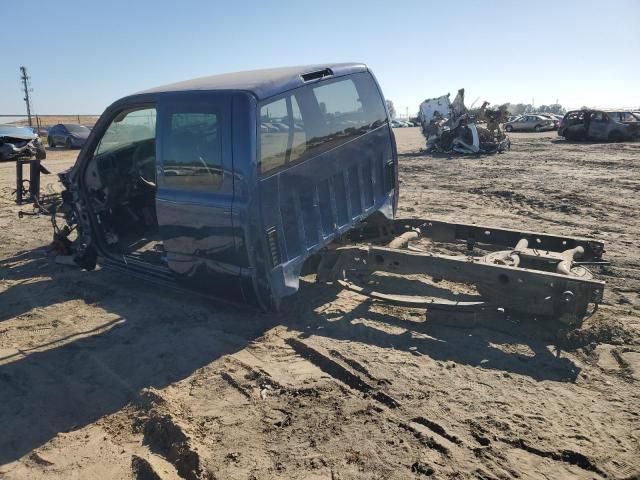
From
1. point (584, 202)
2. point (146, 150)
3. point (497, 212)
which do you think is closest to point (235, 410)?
point (146, 150)

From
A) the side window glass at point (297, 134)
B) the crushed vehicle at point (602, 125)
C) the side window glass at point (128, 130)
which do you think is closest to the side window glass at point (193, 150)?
the side window glass at point (297, 134)

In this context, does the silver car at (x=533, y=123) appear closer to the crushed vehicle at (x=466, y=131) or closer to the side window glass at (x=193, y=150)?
the crushed vehicle at (x=466, y=131)

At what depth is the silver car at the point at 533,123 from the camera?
120ft

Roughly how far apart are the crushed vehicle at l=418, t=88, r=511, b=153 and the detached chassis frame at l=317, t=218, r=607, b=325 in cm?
1535

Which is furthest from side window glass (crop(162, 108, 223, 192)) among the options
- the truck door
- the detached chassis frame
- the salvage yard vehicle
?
the salvage yard vehicle

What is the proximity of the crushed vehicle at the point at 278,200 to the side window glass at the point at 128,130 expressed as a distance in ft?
0.07

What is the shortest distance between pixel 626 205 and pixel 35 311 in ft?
31.2

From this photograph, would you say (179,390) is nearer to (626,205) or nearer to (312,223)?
(312,223)

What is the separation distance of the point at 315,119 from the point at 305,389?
2.26 m

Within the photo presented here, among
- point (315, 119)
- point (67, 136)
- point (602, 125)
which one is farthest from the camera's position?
point (67, 136)

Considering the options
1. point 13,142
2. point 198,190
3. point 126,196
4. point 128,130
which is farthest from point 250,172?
point 13,142

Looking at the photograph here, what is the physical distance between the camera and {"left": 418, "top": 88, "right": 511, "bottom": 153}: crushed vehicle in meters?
19.5

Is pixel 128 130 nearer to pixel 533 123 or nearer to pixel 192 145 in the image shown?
pixel 192 145

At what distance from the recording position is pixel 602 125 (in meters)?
23.4
